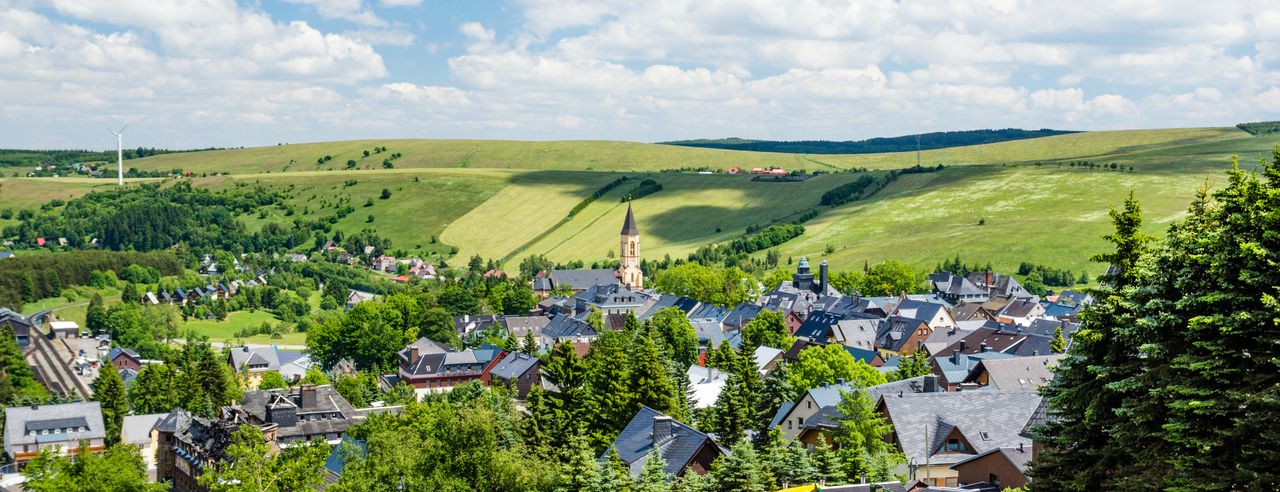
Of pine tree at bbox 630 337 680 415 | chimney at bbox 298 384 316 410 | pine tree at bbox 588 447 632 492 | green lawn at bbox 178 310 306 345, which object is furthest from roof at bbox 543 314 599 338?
pine tree at bbox 588 447 632 492

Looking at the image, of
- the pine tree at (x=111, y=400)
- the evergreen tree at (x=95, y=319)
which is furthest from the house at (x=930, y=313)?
the evergreen tree at (x=95, y=319)

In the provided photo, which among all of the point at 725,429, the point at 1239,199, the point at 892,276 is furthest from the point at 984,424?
the point at 892,276

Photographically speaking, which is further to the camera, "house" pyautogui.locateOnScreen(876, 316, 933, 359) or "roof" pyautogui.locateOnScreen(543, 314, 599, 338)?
"roof" pyautogui.locateOnScreen(543, 314, 599, 338)

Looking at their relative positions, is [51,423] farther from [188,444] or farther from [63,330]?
[63,330]

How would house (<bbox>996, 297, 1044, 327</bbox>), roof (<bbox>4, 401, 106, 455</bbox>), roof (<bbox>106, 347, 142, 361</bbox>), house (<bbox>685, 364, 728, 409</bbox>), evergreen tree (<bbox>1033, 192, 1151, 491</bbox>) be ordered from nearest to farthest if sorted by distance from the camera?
evergreen tree (<bbox>1033, 192, 1151, 491</bbox>) → house (<bbox>685, 364, 728, 409</bbox>) → roof (<bbox>4, 401, 106, 455</bbox>) → roof (<bbox>106, 347, 142, 361</bbox>) → house (<bbox>996, 297, 1044, 327</bbox>)

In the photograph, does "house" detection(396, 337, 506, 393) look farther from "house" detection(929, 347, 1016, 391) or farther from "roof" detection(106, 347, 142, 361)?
Result: "house" detection(929, 347, 1016, 391)

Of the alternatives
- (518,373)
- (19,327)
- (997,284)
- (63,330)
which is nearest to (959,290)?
(997,284)

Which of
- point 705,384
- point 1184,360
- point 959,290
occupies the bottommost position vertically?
point 959,290

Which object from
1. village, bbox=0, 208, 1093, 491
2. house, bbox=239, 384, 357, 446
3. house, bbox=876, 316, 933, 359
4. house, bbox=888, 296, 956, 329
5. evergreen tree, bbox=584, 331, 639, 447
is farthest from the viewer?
house, bbox=888, 296, 956, 329
